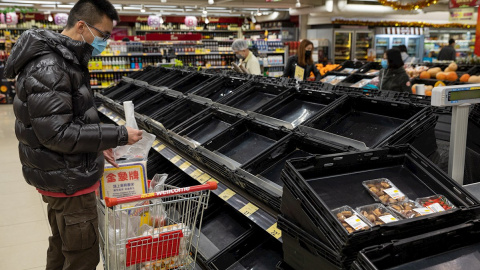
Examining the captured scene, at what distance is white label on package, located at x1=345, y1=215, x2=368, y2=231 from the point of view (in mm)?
1405

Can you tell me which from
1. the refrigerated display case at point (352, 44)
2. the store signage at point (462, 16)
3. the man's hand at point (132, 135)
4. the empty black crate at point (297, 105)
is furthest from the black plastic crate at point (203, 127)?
the store signage at point (462, 16)

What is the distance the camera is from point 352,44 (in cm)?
1435

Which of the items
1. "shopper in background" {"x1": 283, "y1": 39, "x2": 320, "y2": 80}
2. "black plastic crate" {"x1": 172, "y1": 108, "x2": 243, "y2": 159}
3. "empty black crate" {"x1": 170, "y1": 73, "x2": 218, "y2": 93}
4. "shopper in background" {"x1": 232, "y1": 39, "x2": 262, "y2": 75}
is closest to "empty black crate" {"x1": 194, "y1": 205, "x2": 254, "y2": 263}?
"black plastic crate" {"x1": 172, "y1": 108, "x2": 243, "y2": 159}

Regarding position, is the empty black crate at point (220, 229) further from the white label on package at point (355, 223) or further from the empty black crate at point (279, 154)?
the white label on package at point (355, 223)

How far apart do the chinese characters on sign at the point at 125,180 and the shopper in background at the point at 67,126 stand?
0.41 feet

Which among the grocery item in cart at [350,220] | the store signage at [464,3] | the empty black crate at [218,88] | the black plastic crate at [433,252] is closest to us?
the black plastic crate at [433,252]

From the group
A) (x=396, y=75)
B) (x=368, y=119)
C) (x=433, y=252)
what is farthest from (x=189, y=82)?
(x=433, y=252)

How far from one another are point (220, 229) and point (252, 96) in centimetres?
134

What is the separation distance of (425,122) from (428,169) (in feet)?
1.30

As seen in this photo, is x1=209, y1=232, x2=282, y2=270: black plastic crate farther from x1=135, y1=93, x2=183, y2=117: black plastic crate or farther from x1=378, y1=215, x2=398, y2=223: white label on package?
x1=135, y1=93, x2=183, y2=117: black plastic crate

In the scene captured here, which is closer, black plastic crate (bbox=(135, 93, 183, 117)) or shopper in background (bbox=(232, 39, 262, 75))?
black plastic crate (bbox=(135, 93, 183, 117))

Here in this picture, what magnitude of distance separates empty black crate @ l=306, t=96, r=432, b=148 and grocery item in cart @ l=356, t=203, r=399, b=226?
51 cm

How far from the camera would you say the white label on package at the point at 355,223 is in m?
1.41

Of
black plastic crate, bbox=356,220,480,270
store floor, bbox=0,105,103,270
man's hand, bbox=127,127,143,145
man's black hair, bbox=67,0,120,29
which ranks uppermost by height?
man's black hair, bbox=67,0,120,29
